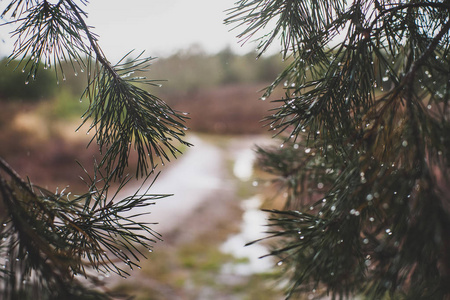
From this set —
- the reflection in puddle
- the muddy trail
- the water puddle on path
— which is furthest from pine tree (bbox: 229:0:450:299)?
the reflection in puddle

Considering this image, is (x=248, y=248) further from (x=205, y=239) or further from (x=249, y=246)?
(x=205, y=239)

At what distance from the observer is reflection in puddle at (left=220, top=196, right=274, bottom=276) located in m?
4.29

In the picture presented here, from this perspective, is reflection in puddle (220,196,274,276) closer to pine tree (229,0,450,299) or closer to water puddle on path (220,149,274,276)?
water puddle on path (220,149,274,276)

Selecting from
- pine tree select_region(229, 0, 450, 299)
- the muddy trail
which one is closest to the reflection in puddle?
the muddy trail

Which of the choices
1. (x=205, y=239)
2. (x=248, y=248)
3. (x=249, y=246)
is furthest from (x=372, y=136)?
(x=205, y=239)

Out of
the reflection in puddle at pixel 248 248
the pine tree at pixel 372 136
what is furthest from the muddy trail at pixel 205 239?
the pine tree at pixel 372 136

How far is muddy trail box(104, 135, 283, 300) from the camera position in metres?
3.74

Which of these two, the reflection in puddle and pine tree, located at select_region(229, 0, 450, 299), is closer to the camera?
pine tree, located at select_region(229, 0, 450, 299)

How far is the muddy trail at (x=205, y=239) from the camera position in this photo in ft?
12.3

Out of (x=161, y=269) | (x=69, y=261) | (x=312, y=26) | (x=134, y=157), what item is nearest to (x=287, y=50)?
(x=312, y=26)

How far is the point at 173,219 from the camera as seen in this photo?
5664 millimetres

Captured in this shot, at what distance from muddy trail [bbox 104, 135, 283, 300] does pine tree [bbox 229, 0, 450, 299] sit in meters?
0.65

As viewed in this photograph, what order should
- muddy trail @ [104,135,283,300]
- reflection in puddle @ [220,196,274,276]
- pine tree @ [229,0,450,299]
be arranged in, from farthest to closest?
reflection in puddle @ [220,196,274,276] → muddy trail @ [104,135,283,300] → pine tree @ [229,0,450,299]

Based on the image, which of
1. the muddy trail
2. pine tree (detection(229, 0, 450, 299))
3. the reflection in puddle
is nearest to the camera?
pine tree (detection(229, 0, 450, 299))
